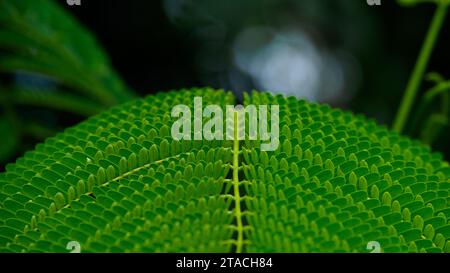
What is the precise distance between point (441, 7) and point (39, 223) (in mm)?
1249

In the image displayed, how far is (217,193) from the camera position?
78 centimetres

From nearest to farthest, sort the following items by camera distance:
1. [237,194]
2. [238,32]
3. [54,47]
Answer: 1. [237,194]
2. [54,47]
3. [238,32]

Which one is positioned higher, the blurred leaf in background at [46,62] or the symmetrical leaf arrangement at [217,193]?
the blurred leaf in background at [46,62]

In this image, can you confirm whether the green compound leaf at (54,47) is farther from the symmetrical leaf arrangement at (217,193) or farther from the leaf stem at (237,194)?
the leaf stem at (237,194)

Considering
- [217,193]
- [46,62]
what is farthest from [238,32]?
[217,193]

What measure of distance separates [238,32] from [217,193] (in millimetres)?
2819

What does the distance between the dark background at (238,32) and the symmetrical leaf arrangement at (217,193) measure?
2.21m

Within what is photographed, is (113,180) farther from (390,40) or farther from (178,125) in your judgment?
(390,40)

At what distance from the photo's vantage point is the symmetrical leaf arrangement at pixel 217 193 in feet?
2.33

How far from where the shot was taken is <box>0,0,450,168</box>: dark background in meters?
3.22

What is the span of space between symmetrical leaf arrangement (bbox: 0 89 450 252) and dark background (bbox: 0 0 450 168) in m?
2.21

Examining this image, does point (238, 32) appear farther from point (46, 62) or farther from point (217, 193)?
point (217, 193)

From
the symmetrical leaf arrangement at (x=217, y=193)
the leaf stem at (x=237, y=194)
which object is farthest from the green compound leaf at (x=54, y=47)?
the leaf stem at (x=237, y=194)

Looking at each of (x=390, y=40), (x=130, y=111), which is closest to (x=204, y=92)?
(x=130, y=111)
